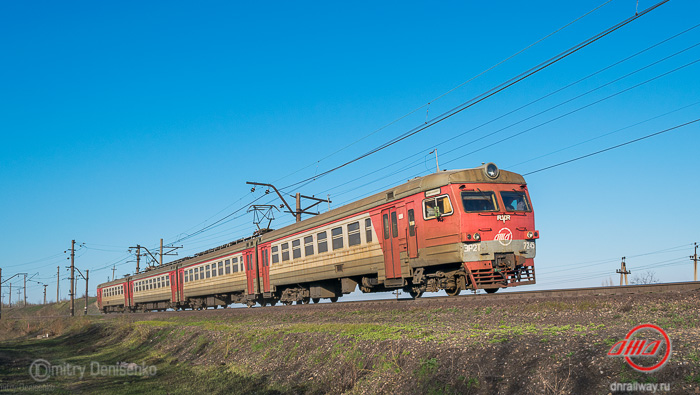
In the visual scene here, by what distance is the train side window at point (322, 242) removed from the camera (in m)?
19.8

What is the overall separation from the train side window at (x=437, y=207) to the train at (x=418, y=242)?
0.09 ft

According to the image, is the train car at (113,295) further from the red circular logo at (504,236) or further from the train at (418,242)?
the red circular logo at (504,236)

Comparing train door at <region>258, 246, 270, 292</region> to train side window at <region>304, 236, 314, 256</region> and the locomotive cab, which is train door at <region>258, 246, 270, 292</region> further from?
the locomotive cab

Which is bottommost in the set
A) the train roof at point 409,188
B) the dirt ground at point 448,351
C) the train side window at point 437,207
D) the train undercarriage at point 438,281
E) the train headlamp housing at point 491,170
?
the dirt ground at point 448,351

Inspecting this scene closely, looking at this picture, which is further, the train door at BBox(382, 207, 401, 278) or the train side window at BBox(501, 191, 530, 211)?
the train door at BBox(382, 207, 401, 278)

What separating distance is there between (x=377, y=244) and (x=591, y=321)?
8.96 meters

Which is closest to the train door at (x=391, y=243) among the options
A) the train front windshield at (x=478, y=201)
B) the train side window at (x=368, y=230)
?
the train side window at (x=368, y=230)

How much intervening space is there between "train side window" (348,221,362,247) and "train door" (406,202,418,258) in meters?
2.74

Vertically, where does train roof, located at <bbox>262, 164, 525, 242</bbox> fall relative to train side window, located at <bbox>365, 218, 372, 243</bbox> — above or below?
above

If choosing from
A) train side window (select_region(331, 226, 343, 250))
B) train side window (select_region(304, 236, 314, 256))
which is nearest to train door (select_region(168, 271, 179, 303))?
train side window (select_region(304, 236, 314, 256))

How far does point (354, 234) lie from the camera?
59.5 ft

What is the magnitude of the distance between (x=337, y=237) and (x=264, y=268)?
7447mm

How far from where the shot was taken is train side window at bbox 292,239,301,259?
21.9m

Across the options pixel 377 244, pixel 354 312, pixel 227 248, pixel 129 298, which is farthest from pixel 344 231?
pixel 129 298
